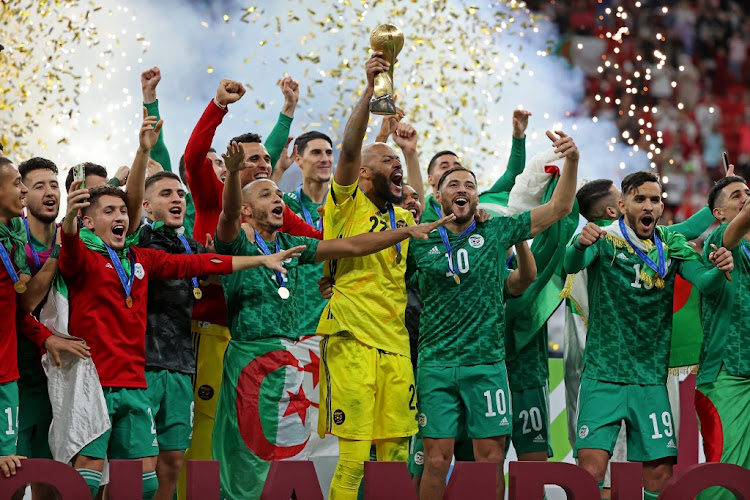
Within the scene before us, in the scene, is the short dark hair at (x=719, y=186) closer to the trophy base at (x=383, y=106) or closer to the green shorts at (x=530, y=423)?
the green shorts at (x=530, y=423)

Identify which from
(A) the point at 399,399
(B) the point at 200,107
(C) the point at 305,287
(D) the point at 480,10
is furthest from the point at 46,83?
(A) the point at 399,399

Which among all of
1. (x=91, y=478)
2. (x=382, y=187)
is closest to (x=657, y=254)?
(x=382, y=187)

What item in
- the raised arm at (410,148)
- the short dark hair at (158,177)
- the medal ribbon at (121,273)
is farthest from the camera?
the raised arm at (410,148)

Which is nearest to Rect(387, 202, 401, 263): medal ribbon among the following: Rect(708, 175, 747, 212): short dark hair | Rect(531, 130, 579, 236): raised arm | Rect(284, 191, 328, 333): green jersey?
Rect(531, 130, 579, 236): raised arm

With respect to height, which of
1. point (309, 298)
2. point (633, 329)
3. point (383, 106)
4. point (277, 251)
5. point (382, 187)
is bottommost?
point (633, 329)

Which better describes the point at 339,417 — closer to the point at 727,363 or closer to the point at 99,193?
the point at 99,193

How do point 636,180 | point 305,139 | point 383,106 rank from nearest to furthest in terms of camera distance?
point 383,106 → point 636,180 → point 305,139

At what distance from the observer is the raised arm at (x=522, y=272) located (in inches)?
207

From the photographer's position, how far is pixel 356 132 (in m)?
4.54

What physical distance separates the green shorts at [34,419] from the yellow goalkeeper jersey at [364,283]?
127cm

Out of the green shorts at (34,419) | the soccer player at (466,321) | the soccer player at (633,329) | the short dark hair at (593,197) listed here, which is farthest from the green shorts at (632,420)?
the green shorts at (34,419)

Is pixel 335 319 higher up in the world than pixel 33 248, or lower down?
lower down

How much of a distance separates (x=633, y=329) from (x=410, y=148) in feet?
4.94

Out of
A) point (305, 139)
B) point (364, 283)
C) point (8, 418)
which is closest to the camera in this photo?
point (8, 418)
